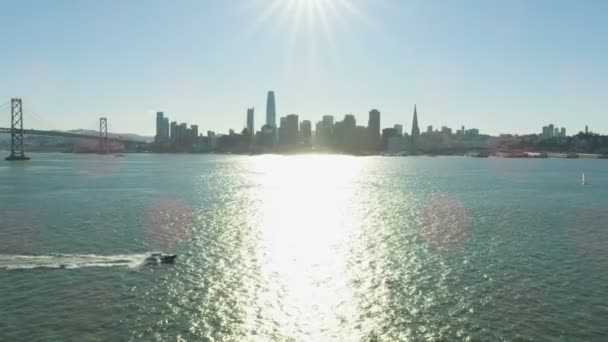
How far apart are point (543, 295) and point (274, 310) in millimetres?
21229

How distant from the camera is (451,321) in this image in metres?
33.6

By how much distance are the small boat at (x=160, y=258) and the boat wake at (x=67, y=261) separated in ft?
2.56

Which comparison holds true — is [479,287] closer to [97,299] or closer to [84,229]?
[97,299]

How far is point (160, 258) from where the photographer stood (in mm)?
47781

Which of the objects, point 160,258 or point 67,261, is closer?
point 67,261

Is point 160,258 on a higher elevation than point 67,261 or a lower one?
higher

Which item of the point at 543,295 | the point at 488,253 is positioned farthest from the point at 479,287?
the point at 488,253

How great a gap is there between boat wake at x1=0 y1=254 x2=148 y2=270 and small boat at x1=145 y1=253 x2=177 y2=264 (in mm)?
781

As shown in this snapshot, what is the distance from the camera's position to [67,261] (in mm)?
47000

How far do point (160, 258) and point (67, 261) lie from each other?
28.8 feet

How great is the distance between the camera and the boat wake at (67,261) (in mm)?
45156

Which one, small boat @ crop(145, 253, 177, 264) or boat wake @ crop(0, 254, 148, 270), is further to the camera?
small boat @ crop(145, 253, 177, 264)

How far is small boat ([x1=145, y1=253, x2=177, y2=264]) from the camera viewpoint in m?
47.2

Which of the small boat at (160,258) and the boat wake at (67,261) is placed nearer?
the boat wake at (67,261)
